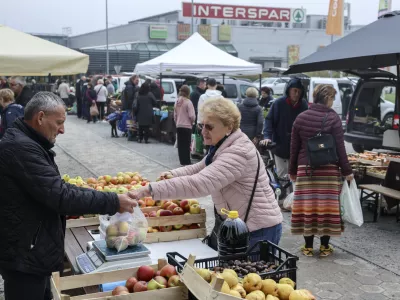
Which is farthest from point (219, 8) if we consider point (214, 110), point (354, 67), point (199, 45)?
point (214, 110)

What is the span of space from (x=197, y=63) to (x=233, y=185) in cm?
1149

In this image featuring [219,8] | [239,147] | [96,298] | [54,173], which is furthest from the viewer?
[219,8]

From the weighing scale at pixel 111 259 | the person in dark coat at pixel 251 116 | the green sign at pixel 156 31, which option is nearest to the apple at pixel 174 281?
the weighing scale at pixel 111 259

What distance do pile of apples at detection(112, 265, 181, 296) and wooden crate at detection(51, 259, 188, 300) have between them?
5 centimetres

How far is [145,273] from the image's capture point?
2.83 metres

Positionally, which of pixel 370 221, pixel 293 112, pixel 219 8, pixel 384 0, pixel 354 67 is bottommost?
pixel 370 221

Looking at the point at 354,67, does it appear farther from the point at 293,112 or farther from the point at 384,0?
the point at 384,0

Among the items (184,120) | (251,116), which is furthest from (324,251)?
(184,120)

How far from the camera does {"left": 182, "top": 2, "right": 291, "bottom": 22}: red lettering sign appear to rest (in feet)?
160

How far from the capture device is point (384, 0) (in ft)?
50.6

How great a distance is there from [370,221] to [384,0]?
34.2 ft

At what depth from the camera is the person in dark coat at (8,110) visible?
23.0 ft

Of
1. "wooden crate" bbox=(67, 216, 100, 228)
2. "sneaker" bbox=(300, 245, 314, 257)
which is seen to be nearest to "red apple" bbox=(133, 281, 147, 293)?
"wooden crate" bbox=(67, 216, 100, 228)

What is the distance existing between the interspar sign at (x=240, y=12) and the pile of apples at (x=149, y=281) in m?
45.2
